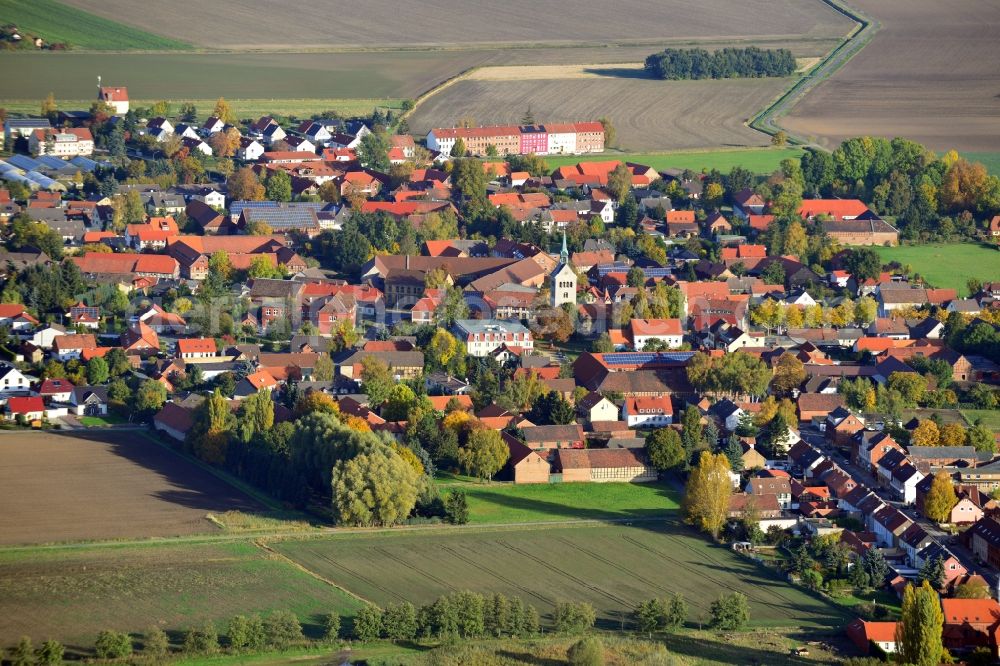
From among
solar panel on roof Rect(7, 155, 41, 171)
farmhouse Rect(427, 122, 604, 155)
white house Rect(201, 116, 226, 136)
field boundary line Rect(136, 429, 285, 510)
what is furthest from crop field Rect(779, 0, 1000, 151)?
field boundary line Rect(136, 429, 285, 510)

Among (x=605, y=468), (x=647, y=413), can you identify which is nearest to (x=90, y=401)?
(x=605, y=468)

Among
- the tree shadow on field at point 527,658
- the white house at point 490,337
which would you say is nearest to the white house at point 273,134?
the white house at point 490,337

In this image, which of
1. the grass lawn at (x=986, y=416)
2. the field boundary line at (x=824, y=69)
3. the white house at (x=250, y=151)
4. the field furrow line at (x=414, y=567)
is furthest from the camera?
the field boundary line at (x=824, y=69)

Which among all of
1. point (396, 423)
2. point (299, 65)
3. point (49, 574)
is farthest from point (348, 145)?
Answer: point (49, 574)

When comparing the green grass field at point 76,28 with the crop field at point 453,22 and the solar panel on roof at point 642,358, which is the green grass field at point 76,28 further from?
the solar panel on roof at point 642,358

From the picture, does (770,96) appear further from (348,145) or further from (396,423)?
(396,423)

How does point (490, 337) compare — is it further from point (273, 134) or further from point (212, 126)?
point (212, 126)

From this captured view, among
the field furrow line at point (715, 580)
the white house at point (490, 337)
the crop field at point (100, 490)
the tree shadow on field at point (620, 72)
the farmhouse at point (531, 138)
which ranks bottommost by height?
the field furrow line at point (715, 580)
